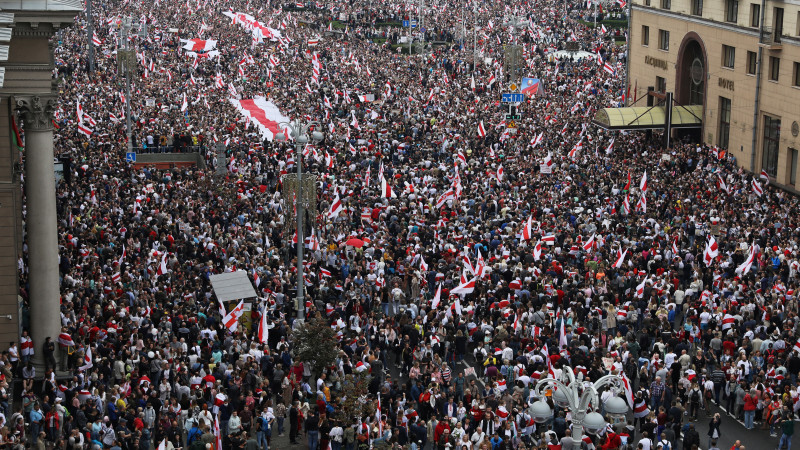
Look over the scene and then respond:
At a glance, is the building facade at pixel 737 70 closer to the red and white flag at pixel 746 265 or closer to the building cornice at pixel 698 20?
the building cornice at pixel 698 20

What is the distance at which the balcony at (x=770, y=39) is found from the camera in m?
52.7

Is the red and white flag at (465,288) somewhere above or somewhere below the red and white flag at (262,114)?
below

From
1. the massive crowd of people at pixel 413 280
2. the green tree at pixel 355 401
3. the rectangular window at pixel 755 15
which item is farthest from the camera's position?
the rectangular window at pixel 755 15

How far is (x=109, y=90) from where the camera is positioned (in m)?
70.1

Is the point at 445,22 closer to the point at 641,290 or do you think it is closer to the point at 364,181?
the point at 364,181

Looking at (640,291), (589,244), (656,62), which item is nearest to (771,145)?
(656,62)

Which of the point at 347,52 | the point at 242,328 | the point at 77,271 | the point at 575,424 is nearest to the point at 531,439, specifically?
the point at 575,424

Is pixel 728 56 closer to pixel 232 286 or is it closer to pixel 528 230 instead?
pixel 528 230

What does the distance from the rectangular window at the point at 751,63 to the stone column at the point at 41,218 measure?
113 feet

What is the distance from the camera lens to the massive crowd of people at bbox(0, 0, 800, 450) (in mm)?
27875

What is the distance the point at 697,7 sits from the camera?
200 feet

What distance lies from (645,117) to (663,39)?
758cm

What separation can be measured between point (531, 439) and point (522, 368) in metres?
2.93

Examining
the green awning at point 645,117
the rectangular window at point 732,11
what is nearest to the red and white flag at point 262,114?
the green awning at point 645,117
